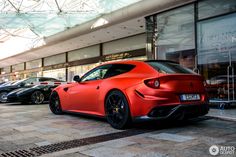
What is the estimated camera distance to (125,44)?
22594 millimetres

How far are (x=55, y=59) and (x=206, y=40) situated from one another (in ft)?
80.0

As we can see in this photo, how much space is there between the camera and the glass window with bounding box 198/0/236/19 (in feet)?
33.8

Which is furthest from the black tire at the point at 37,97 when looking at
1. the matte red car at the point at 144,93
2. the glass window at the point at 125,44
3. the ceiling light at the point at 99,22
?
the glass window at the point at 125,44

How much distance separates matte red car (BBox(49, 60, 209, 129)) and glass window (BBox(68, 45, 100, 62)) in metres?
19.6

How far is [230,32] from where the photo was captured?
10.2 m

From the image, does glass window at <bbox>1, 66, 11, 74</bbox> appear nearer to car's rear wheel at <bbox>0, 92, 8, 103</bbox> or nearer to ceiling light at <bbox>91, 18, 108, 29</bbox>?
ceiling light at <bbox>91, 18, 108, 29</bbox>

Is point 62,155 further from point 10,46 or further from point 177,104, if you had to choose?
point 10,46

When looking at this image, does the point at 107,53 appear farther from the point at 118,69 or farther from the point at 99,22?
the point at 118,69

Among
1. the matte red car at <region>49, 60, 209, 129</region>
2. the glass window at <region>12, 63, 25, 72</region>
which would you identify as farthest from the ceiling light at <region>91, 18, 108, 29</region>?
the glass window at <region>12, 63, 25, 72</region>

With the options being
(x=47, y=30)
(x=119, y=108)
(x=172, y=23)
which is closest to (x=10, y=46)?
(x=47, y=30)

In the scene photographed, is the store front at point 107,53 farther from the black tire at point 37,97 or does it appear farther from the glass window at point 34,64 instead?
the black tire at point 37,97

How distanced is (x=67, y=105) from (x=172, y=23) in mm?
7074

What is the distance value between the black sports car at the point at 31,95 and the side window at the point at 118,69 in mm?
7825

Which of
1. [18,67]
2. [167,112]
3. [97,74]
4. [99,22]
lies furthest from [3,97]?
[18,67]
